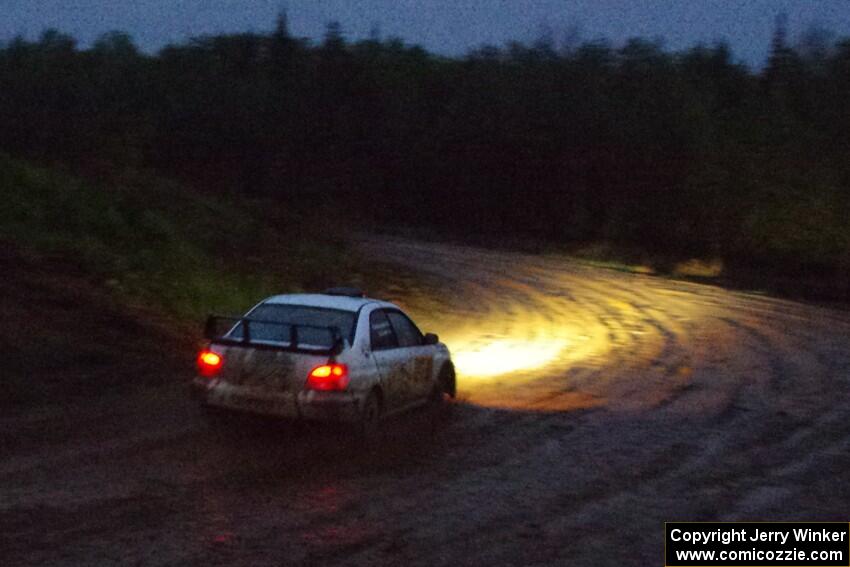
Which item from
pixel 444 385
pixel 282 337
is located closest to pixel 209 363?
pixel 282 337

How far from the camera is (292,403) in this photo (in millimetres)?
11039

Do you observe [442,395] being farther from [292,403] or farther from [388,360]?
[292,403]

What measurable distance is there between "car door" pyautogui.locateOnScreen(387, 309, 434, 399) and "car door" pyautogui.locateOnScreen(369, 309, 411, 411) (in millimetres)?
132

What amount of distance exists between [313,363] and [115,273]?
9767 mm

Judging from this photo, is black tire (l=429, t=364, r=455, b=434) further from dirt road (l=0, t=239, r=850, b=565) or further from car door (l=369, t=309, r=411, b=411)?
car door (l=369, t=309, r=411, b=411)

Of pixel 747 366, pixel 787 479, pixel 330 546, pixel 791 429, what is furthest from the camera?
pixel 747 366

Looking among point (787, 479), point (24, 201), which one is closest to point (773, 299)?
point (24, 201)

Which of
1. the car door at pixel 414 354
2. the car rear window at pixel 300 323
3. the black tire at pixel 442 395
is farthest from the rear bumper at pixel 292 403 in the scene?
the black tire at pixel 442 395

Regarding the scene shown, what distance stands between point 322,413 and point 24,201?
1361 centimetres

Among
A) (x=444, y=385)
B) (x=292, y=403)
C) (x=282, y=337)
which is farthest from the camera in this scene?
(x=444, y=385)

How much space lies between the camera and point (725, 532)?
8500 mm

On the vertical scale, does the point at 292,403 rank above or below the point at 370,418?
above

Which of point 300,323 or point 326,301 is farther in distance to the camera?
point 326,301

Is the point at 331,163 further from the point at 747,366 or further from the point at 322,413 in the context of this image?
the point at 322,413
